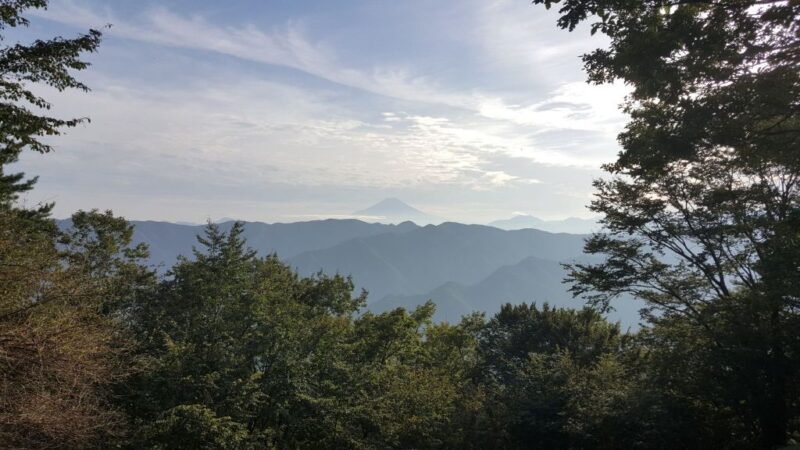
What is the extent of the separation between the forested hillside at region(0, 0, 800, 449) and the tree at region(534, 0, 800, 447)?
2.0 inches

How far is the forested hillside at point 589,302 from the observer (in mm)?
7832

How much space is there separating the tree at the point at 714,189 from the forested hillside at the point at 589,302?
0.05 metres

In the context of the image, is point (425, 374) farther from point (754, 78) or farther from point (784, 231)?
point (754, 78)

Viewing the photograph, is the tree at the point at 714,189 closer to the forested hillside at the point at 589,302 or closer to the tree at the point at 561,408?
the forested hillside at the point at 589,302

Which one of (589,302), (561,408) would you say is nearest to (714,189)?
(589,302)

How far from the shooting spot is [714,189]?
46.7ft

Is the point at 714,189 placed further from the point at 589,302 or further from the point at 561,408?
the point at 561,408

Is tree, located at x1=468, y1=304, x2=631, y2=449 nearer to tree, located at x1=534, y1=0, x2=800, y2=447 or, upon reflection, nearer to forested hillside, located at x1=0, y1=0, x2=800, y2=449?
forested hillside, located at x1=0, y1=0, x2=800, y2=449

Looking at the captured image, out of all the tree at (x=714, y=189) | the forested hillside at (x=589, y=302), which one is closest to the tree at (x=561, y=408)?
the forested hillside at (x=589, y=302)

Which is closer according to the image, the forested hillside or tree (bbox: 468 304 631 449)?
the forested hillside

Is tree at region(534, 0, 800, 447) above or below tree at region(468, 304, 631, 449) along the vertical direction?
above

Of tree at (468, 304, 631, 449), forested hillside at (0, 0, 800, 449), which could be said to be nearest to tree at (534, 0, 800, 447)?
forested hillside at (0, 0, 800, 449)

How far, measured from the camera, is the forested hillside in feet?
25.7

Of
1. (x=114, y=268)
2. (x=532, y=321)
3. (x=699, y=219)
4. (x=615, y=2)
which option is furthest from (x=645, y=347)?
(x=114, y=268)
